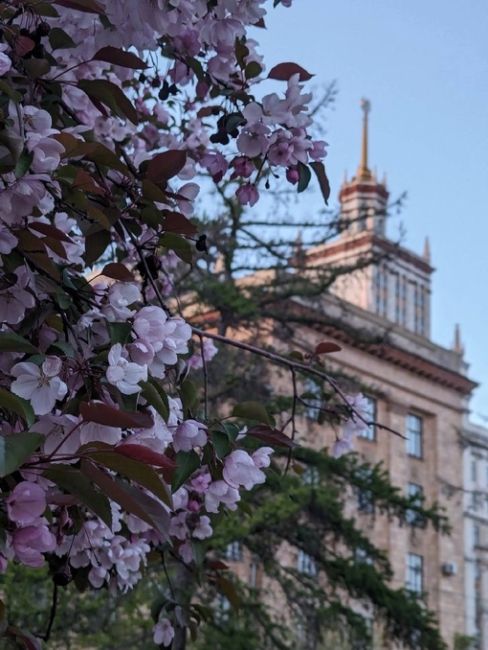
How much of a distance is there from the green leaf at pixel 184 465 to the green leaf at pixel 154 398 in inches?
4.1

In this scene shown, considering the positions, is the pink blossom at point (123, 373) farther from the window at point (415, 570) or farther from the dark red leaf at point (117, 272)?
the window at point (415, 570)

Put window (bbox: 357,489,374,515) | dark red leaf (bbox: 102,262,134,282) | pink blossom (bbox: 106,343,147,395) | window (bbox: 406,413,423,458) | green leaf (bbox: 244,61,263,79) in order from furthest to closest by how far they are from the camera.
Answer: window (bbox: 406,413,423,458)
window (bbox: 357,489,374,515)
green leaf (bbox: 244,61,263,79)
dark red leaf (bbox: 102,262,134,282)
pink blossom (bbox: 106,343,147,395)

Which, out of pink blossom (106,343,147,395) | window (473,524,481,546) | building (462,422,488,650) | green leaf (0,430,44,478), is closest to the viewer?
green leaf (0,430,44,478)

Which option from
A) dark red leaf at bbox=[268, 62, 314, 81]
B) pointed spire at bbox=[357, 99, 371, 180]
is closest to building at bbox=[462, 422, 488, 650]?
pointed spire at bbox=[357, 99, 371, 180]

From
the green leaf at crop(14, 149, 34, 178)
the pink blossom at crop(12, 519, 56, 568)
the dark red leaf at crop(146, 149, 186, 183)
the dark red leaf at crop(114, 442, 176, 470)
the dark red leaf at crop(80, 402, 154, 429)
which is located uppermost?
the dark red leaf at crop(146, 149, 186, 183)

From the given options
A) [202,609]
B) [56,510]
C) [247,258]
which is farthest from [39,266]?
[247,258]

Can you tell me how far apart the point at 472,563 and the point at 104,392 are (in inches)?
1139

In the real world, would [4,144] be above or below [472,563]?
below

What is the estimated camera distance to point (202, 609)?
289cm

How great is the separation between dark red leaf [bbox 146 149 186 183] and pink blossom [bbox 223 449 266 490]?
21.6 inches

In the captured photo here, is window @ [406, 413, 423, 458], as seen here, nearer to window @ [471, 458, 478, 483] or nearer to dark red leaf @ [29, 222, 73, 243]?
window @ [471, 458, 478, 483]

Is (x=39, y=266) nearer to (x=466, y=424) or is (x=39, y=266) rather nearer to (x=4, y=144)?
(x=4, y=144)

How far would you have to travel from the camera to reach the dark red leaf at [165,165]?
1734 mm

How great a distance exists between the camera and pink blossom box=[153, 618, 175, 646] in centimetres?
280
